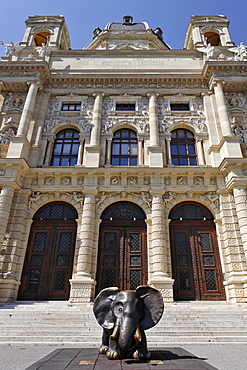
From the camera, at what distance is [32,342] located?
7492 mm

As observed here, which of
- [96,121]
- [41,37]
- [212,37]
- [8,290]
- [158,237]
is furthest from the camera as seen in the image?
[41,37]

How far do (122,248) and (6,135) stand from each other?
1062 centimetres

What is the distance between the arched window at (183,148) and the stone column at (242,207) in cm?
352

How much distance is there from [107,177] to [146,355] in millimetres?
10632

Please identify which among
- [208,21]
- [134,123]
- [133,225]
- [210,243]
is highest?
[208,21]

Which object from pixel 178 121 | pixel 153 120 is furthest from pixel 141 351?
pixel 178 121

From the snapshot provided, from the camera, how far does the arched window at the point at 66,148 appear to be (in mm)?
16281

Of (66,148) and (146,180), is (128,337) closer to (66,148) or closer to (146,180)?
(146,180)

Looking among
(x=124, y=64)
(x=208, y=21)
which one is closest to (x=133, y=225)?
(x=124, y=64)

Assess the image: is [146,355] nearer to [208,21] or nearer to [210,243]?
[210,243]

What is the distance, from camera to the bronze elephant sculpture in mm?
4820

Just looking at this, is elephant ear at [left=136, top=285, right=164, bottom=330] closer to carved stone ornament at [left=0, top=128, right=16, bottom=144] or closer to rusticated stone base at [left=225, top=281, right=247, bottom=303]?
rusticated stone base at [left=225, top=281, right=247, bottom=303]

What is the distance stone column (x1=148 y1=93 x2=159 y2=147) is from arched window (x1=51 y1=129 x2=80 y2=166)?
4.92m

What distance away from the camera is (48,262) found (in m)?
13.2
